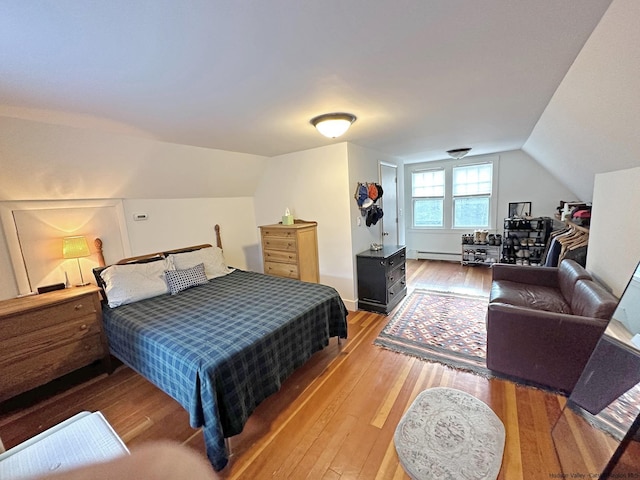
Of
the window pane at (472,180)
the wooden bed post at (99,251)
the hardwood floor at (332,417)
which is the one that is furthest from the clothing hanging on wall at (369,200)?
the wooden bed post at (99,251)

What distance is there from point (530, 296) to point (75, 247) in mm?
4542

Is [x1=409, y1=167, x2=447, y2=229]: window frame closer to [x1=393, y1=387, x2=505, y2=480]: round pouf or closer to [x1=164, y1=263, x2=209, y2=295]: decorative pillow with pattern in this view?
[x1=393, y1=387, x2=505, y2=480]: round pouf

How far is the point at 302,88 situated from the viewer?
5.57 feet

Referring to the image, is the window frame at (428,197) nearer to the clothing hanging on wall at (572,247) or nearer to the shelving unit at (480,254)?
the shelving unit at (480,254)

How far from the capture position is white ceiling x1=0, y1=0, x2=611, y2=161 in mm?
1015

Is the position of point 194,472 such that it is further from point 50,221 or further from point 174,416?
point 50,221

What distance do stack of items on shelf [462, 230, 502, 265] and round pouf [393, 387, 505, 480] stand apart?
399 centimetres

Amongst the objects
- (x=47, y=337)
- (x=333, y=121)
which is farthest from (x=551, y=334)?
(x=47, y=337)

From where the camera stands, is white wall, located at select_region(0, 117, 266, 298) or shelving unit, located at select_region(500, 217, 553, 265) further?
shelving unit, located at select_region(500, 217, 553, 265)

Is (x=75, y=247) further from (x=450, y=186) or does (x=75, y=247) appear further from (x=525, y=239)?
(x=525, y=239)

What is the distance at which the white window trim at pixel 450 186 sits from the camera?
5.16 meters

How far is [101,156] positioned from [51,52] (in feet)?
5.30

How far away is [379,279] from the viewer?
3.41 m

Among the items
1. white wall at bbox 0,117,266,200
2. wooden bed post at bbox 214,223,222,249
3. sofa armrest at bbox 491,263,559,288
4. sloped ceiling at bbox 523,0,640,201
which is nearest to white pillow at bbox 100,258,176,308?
white wall at bbox 0,117,266,200
